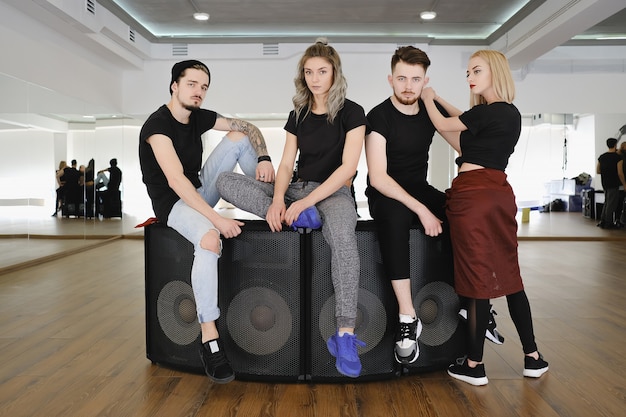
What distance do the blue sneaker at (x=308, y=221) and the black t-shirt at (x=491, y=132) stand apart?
706mm

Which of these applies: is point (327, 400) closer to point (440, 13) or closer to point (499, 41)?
point (440, 13)

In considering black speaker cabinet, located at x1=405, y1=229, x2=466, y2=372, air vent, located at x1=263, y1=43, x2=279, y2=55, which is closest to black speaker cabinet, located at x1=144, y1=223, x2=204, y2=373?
black speaker cabinet, located at x1=405, y1=229, x2=466, y2=372

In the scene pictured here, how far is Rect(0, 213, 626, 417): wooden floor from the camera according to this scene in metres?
2.35

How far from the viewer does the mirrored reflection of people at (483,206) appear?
2.54m

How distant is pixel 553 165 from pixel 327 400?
7.58m

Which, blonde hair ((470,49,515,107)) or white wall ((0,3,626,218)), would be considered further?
white wall ((0,3,626,218))

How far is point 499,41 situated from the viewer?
8.12m

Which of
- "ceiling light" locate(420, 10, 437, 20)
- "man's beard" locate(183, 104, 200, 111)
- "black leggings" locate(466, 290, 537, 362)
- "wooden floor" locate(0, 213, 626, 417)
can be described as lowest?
"wooden floor" locate(0, 213, 626, 417)

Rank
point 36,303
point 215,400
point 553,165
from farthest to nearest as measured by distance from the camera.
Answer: point 553,165
point 36,303
point 215,400

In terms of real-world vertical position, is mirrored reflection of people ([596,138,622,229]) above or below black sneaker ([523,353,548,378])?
above

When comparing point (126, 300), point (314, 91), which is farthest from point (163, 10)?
point (314, 91)

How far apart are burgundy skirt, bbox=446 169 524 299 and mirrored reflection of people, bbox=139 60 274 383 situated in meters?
0.91

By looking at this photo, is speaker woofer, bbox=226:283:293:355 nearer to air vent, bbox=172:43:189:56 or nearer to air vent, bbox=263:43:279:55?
air vent, bbox=263:43:279:55

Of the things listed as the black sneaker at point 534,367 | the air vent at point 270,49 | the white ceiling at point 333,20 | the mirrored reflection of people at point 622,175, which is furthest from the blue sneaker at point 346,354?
the mirrored reflection of people at point 622,175
